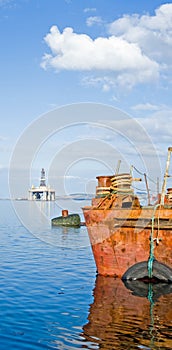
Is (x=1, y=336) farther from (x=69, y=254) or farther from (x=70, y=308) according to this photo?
(x=69, y=254)

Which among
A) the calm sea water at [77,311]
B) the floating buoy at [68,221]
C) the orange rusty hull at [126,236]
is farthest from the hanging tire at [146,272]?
the floating buoy at [68,221]

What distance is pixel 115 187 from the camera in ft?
62.9

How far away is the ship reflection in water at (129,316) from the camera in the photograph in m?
11.1

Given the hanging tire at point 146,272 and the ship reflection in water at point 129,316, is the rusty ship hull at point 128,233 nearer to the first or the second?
the hanging tire at point 146,272

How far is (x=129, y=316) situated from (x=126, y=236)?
486 centimetres

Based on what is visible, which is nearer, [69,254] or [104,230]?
[104,230]

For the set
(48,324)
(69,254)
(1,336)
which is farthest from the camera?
(69,254)

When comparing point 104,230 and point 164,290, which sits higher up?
point 104,230

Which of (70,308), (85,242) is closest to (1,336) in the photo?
(70,308)

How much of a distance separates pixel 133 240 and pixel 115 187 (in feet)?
9.67

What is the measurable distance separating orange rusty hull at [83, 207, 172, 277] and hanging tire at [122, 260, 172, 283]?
184mm

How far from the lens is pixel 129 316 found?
13.4 meters

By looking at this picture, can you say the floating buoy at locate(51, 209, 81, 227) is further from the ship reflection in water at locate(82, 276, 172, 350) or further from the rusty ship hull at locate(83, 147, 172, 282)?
the ship reflection in water at locate(82, 276, 172, 350)

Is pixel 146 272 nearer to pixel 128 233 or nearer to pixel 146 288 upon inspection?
pixel 146 288
